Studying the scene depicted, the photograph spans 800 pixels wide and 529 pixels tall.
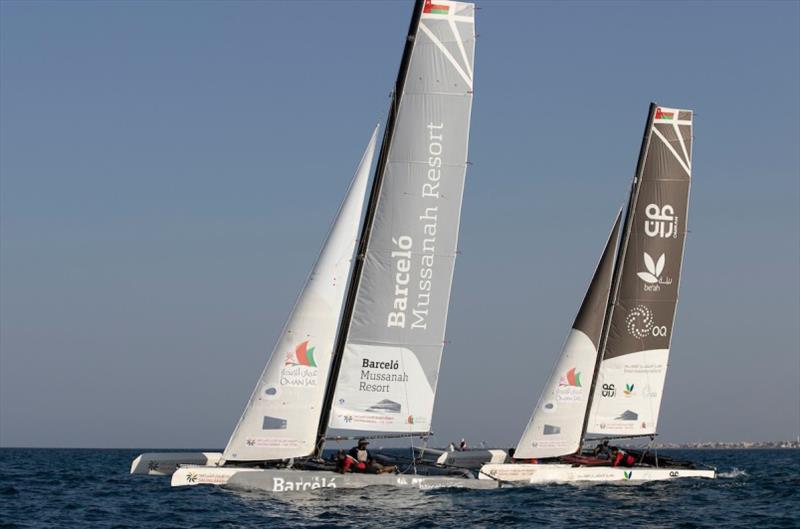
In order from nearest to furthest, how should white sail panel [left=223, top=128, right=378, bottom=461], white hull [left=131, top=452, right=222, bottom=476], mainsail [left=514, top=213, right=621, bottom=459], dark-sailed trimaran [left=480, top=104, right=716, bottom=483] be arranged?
1. white sail panel [left=223, top=128, right=378, bottom=461]
2. white hull [left=131, top=452, right=222, bottom=476]
3. mainsail [left=514, top=213, right=621, bottom=459]
4. dark-sailed trimaran [left=480, top=104, right=716, bottom=483]

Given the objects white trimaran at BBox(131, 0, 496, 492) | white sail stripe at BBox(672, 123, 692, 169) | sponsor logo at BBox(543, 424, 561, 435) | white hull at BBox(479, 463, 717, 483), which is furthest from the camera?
white sail stripe at BBox(672, 123, 692, 169)

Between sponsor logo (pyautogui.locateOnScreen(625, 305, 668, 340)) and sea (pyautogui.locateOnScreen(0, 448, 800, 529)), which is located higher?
sponsor logo (pyautogui.locateOnScreen(625, 305, 668, 340))

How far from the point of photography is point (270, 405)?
27641 mm

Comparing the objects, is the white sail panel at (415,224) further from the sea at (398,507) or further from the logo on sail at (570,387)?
the logo on sail at (570,387)

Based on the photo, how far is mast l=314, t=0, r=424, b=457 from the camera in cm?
2877

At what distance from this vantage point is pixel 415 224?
95.4ft

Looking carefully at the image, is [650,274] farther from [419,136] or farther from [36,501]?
[36,501]

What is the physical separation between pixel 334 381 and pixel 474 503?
15.0 ft

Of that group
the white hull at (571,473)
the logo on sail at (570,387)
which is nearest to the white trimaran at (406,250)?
the white hull at (571,473)

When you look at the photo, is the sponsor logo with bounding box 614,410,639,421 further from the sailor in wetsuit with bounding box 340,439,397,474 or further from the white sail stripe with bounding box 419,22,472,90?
the white sail stripe with bounding box 419,22,472,90

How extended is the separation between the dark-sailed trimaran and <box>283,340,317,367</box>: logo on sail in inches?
432

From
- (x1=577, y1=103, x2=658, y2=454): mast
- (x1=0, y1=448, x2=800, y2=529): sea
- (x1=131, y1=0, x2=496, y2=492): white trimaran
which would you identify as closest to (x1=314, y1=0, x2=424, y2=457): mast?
(x1=131, y1=0, x2=496, y2=492): white trimaran

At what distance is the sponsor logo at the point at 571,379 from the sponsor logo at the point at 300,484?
35.8 feet

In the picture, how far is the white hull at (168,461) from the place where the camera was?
29719mm
